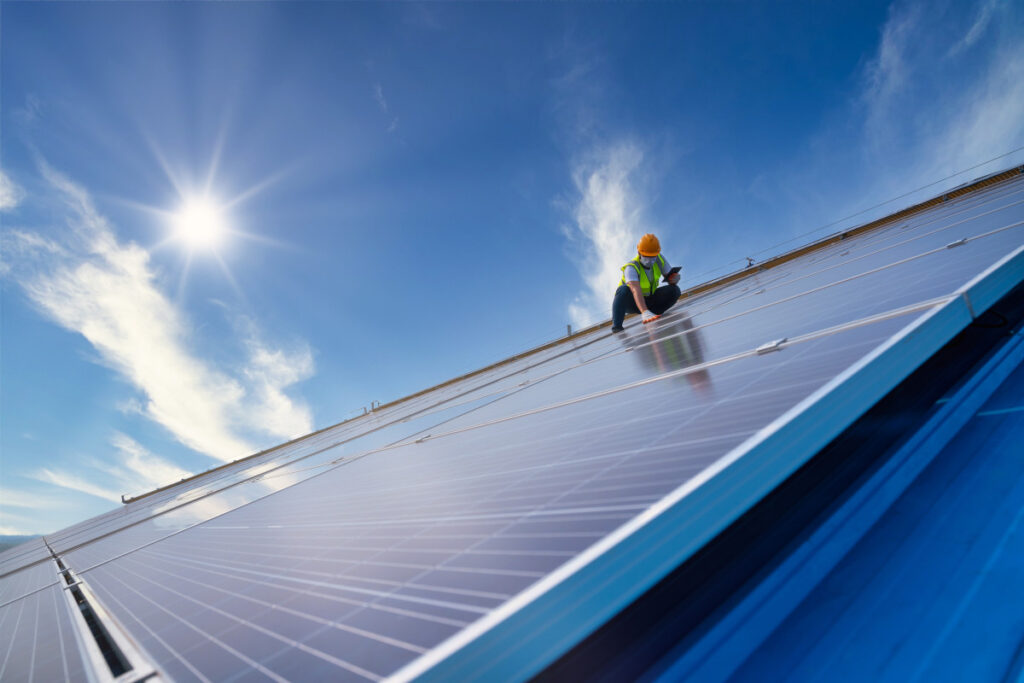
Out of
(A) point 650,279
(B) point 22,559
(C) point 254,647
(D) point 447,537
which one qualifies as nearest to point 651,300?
(A) point 650,279

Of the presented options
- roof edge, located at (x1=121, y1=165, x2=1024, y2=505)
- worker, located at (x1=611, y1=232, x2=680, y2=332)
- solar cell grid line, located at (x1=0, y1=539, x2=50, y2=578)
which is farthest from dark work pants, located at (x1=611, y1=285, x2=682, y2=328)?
solar cell grid line, located at (x1=0, y1=539, x2=50, y2=578)

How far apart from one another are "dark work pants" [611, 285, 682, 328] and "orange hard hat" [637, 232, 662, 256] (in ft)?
3.52

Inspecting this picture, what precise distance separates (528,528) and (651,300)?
10.8 meters

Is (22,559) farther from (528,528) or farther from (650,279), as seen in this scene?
(650,279)

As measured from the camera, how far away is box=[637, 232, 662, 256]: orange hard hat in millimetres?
10625

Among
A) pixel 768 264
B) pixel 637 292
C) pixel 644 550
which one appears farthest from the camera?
pixel 768 264

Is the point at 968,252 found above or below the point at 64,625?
above

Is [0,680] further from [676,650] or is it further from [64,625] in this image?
[676,650]

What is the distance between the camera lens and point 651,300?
1168 cm

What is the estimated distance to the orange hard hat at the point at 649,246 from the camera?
10.6 metres

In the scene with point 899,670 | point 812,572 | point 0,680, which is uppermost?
point 0,680

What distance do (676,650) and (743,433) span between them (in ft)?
2.13

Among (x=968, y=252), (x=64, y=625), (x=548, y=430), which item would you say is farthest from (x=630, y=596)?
(x=968, y=252)

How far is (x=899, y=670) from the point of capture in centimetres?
119
